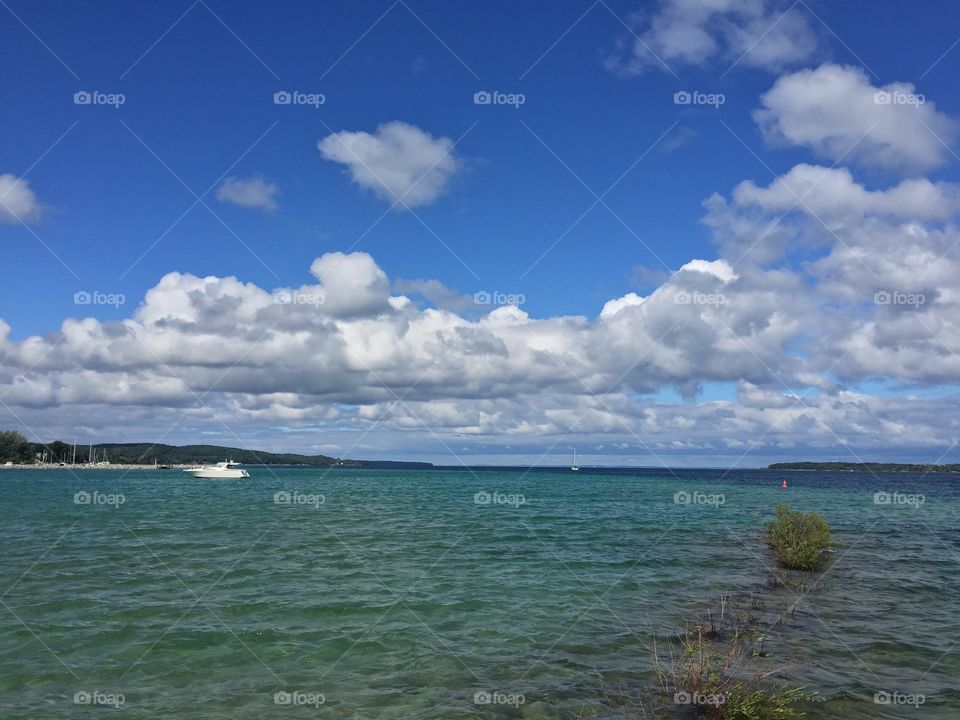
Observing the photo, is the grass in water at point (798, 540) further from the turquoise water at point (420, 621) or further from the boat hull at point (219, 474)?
the boat hull at point (219, 474)

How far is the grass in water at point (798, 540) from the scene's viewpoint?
25.1 meters

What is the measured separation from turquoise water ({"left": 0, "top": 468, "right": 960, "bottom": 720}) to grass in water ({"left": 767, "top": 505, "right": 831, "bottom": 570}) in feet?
3.36

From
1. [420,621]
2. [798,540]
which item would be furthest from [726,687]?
[798,540]

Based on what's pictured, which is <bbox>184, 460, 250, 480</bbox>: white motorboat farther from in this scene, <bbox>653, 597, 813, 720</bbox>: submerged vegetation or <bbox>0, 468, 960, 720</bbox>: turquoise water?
<bbox>653, 597, 813, 720</bbox>: submerged vegetation

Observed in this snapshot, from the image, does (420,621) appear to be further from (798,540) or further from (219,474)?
Answer: (219,474)

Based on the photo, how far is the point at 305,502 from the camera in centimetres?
6222

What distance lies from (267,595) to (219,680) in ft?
22.9

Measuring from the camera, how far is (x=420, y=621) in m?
16.8

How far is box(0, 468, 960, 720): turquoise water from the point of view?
38.3ft

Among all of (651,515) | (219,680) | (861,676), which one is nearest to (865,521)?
(651,515)

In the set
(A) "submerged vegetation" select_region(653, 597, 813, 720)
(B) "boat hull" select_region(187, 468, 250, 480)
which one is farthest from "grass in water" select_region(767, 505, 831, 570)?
(B) "boat hull" select_region(187, 468, 250, 480)

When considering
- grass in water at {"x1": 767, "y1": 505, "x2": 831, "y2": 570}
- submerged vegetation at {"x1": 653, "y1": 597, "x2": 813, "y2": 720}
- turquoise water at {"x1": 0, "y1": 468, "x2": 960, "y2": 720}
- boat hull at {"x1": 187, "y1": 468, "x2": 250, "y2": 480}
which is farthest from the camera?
boat hull at {"x1": 187, "y1": 468, "x2": 250, "y2": 480}

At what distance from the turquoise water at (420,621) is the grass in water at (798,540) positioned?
103 centimetres

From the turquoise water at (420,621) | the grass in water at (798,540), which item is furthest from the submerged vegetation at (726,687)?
the grass in water at (798,540)
